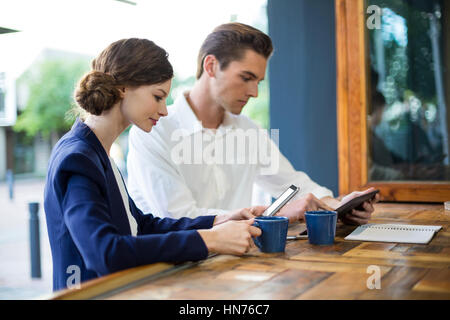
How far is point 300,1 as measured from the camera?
9.65ft

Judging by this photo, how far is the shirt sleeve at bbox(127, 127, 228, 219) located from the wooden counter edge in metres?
0.89

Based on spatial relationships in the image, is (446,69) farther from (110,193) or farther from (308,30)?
(110,193)

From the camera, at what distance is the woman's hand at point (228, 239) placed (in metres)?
1.21

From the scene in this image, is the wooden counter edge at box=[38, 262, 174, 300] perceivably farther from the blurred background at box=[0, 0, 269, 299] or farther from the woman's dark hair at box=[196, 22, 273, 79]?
the woman's dark hair at box=[196, 22, 273, 79]

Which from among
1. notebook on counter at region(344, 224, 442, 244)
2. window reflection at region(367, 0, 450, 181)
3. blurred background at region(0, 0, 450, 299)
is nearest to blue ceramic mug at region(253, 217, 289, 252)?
notebook on counter at region(344, 224, 442, 244)

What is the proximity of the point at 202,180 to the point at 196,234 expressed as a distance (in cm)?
106

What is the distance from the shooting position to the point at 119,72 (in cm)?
143

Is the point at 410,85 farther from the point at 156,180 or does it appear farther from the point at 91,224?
the point at 91,224

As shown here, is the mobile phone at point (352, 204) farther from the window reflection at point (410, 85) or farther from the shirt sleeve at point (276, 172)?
the window reflection at point (410, 85)

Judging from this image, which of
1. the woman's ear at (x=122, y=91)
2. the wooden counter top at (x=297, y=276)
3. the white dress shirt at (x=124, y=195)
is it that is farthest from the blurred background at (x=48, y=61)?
the wooden counter top at (x=297, y=276)

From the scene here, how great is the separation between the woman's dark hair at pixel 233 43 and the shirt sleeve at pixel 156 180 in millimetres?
472

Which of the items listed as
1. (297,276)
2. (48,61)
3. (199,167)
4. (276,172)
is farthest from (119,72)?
(48,61)

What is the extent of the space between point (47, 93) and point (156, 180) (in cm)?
1694

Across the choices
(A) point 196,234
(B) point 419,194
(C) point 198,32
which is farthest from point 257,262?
(C) point 198,32
